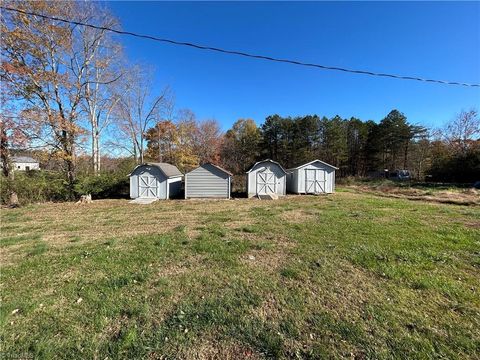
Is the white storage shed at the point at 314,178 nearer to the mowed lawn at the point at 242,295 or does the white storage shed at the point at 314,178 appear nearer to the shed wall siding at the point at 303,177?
the shed wall siding at the point at 303,177

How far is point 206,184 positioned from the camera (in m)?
16.0

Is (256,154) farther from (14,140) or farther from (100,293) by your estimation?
(100,293)

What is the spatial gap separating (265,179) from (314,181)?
4.22 meters

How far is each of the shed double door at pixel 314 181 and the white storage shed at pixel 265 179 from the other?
7.48ft

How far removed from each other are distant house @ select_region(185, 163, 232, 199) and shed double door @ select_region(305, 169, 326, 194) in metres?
6.52

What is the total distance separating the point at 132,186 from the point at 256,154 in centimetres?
2311

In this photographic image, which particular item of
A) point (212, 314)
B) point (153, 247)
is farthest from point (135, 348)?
point (153, 247)

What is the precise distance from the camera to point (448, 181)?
86.7 feet

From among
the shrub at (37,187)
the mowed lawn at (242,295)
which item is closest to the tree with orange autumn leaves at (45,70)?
the shrub at (37,187)

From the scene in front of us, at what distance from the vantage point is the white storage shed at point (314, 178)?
59.8 ft

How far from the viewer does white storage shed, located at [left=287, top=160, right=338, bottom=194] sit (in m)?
18.2

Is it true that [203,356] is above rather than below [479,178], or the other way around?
below

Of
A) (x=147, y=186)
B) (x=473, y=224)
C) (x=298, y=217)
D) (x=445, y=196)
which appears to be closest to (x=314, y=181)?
(x=445, y=196)

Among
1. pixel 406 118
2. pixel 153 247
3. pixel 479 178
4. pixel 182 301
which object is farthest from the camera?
pixel 406 118
